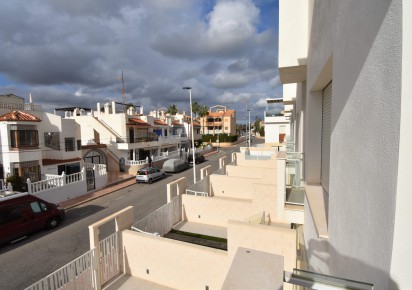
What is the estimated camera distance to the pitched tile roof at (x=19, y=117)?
59.7 feet

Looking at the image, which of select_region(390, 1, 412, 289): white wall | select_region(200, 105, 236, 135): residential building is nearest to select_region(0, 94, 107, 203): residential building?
select_region(390, 1, 412, 289): white wall

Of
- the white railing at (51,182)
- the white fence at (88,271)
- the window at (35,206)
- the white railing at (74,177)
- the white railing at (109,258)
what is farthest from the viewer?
the white railing at (74,177)

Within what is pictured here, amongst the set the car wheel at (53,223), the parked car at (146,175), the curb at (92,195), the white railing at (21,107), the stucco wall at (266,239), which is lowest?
the curb at (92,195)

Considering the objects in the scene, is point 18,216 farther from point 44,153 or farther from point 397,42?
point 397,42

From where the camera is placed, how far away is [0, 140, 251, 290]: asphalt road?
29.0 ft

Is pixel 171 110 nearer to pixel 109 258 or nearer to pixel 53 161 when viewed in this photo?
pixel 53 161

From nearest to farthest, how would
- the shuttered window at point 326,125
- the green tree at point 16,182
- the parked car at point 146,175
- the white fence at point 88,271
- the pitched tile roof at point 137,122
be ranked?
the shuttered window at point 326,125, the white fence at point 88,271, the green tree at point 16,182, the parked car at point 146,175, the pitched tile roof at point 137,122

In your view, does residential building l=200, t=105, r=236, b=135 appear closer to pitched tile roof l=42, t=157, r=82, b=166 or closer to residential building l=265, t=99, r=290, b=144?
residential building l=265, t=99, r=290, b=144

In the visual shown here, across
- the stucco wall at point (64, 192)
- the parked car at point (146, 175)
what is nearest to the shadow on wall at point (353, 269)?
the stucco wall at point (64, 192)

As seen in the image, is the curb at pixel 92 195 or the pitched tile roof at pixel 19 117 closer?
the curb at pixel 92 195

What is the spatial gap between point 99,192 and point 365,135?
21.8m

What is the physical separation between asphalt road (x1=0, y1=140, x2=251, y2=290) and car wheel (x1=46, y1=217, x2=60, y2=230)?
0.28m

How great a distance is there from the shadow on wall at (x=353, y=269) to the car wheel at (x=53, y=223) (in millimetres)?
13801

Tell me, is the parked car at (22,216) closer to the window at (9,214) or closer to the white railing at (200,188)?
the window at (9,214)
